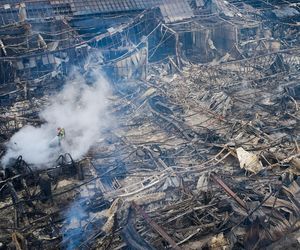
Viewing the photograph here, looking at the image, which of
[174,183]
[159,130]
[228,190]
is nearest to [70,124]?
[159,130]

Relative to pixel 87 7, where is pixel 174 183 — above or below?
below

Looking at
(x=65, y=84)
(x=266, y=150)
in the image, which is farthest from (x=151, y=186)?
(x=65, y=84)

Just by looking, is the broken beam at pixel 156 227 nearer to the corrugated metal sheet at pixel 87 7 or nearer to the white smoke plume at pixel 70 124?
the white smoke plume at pixel 70 124

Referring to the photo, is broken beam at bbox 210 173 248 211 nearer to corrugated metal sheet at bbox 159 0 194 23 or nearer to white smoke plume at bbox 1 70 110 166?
white smoke plume at bbox 1 70 110 166

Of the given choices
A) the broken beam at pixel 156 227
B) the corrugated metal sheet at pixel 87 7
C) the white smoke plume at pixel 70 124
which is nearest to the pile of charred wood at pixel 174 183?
the broken beam at pixel 156 227

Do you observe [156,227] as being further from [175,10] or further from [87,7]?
[175,10]
